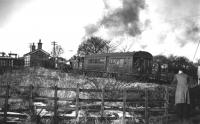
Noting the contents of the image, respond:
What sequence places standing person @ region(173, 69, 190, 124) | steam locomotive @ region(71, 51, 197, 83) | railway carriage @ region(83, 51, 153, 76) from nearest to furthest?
standing person @ region(173, 69, 190, 124), steam locomotive @ region(71, 51, 197, 83), railway carriage @ region(83, 51, 153, 76)

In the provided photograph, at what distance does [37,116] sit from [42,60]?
49.2 m

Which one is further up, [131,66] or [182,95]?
[131,66]

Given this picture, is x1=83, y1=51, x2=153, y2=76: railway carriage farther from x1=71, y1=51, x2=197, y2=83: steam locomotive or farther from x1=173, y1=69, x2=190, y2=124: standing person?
x1=173, y1=69, x2=190, y2=124: standing person

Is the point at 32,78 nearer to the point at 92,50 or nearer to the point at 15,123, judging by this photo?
the point at 15,123

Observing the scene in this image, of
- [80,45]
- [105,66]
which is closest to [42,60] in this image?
[80,45]

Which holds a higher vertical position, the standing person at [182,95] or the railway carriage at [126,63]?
the railway carriage at [126,63]

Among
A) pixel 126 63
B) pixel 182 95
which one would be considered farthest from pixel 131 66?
pixel 182 95

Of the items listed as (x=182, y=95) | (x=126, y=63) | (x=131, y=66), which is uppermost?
(x=126, y=63)

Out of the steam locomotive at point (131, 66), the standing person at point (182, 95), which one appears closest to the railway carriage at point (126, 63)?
the steam locomotive at point (131, 66)

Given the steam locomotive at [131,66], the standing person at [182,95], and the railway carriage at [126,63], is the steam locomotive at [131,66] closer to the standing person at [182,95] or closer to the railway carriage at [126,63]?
the railway carriage at [126,63]

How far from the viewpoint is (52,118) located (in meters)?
8.97

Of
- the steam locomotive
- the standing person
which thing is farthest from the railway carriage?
the standing person

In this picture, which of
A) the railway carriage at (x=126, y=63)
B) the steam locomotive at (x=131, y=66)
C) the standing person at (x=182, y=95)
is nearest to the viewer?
the standing person at (x=182, y=95)

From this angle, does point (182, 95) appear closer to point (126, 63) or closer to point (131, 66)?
point (131, 66)
